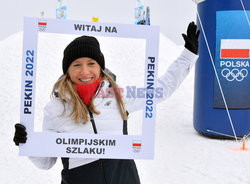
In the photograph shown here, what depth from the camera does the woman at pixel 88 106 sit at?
1393 millimetres

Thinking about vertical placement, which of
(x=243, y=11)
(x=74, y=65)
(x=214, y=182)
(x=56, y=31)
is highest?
(x=243, y=11)

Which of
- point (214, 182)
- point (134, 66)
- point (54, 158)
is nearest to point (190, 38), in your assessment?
point (134, 66)

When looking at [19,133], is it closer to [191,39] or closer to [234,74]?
[191,39]

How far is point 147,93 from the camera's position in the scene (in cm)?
145

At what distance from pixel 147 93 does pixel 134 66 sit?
124 millimetres

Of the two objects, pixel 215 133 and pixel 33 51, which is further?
pixel 215 133

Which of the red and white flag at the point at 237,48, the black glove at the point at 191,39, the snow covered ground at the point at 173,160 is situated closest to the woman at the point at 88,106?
the black glove at the point at 191,39

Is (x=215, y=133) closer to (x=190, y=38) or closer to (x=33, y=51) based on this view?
(x=190, y=38)

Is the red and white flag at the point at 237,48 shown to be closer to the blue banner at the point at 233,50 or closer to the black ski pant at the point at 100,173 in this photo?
the blue banner at the point at 233,50

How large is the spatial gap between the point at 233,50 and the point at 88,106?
318cm

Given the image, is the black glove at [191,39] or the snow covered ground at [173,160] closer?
the black glove at [191,39]

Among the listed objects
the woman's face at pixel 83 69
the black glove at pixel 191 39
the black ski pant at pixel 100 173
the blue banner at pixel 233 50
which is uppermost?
the blue banner at pixel 233 50

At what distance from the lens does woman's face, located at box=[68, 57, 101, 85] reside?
1.40 meters

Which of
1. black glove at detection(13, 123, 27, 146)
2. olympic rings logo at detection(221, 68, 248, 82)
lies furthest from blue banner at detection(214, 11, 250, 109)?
black glove at detection(13, 123, 27, 146)
